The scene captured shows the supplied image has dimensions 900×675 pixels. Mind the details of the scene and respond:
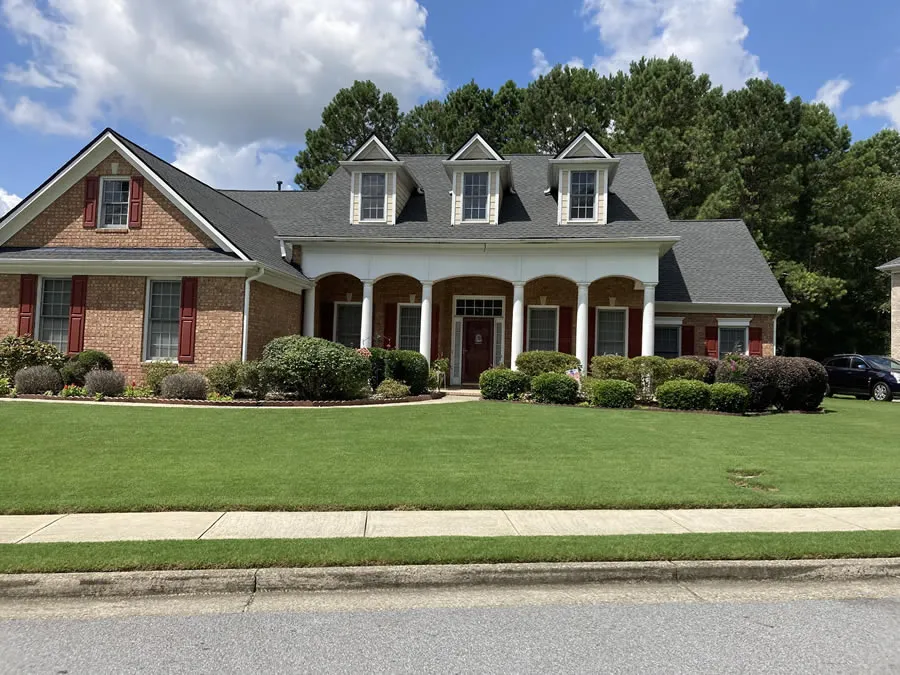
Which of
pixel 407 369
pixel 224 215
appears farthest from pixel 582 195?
pixel 224 215

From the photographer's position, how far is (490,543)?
5484 mm

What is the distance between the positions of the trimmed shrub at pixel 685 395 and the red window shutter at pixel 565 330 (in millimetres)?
5986

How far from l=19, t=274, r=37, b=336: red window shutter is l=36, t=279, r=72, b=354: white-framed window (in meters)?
0.19

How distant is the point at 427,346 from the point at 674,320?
29.6ft

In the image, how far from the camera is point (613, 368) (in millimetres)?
16844

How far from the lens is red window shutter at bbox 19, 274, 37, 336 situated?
58.4 feet

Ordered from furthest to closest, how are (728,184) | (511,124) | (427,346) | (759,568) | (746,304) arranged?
(511,124) → (728,184) → (746,304) → (427,346) → (759,568)

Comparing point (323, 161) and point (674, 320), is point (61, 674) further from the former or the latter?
point (323, 161)

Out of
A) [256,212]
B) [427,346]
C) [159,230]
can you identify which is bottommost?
[427,346]

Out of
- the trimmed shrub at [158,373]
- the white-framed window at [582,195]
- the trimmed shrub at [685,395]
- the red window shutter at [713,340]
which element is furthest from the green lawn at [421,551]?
the red window shutter at [713,340]

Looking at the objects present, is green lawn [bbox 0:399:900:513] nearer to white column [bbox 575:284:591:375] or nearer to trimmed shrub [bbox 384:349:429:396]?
trimmed shrub [bbox 384:349:429:396]

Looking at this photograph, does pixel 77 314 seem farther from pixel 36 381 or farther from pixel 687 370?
pixel 687 370

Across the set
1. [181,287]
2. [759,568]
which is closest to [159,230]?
[181,287]

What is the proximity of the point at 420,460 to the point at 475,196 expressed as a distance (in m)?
13.5
